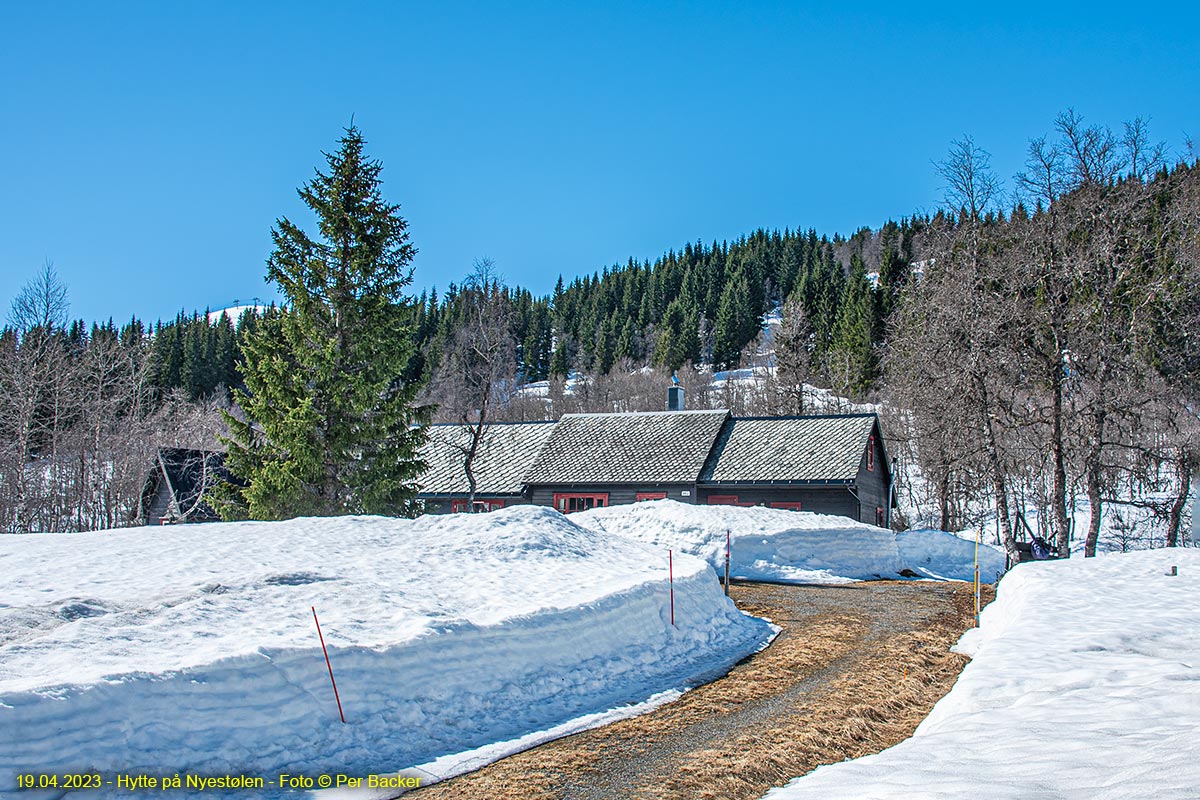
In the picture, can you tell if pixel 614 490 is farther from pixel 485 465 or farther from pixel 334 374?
pixel 334 374

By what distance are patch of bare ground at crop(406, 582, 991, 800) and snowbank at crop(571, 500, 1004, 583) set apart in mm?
8578

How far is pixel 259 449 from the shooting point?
23.5 m

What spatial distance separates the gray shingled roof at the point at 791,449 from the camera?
109ft

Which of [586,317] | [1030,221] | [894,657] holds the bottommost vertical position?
Answer: [894,657]

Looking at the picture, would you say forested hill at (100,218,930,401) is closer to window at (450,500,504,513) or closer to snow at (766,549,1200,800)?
window at (450,500,504,513)

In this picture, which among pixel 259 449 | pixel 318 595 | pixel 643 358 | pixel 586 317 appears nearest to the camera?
pixel 318 595

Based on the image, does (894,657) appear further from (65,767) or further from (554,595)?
(65,767)

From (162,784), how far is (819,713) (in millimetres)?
6636

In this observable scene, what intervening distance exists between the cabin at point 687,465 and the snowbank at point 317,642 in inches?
686

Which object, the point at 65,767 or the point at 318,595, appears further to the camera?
the point at 318,595

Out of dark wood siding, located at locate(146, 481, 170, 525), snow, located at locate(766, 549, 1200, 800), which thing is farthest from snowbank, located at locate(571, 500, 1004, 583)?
dark wood siding, located at locate(146, 481, 170, 525)

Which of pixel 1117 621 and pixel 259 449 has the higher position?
pixel 259 449

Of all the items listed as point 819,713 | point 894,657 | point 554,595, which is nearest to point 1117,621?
point 894,657

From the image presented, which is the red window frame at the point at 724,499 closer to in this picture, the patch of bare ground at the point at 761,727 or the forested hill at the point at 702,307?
the patch of bare ground at the point at 761,727
